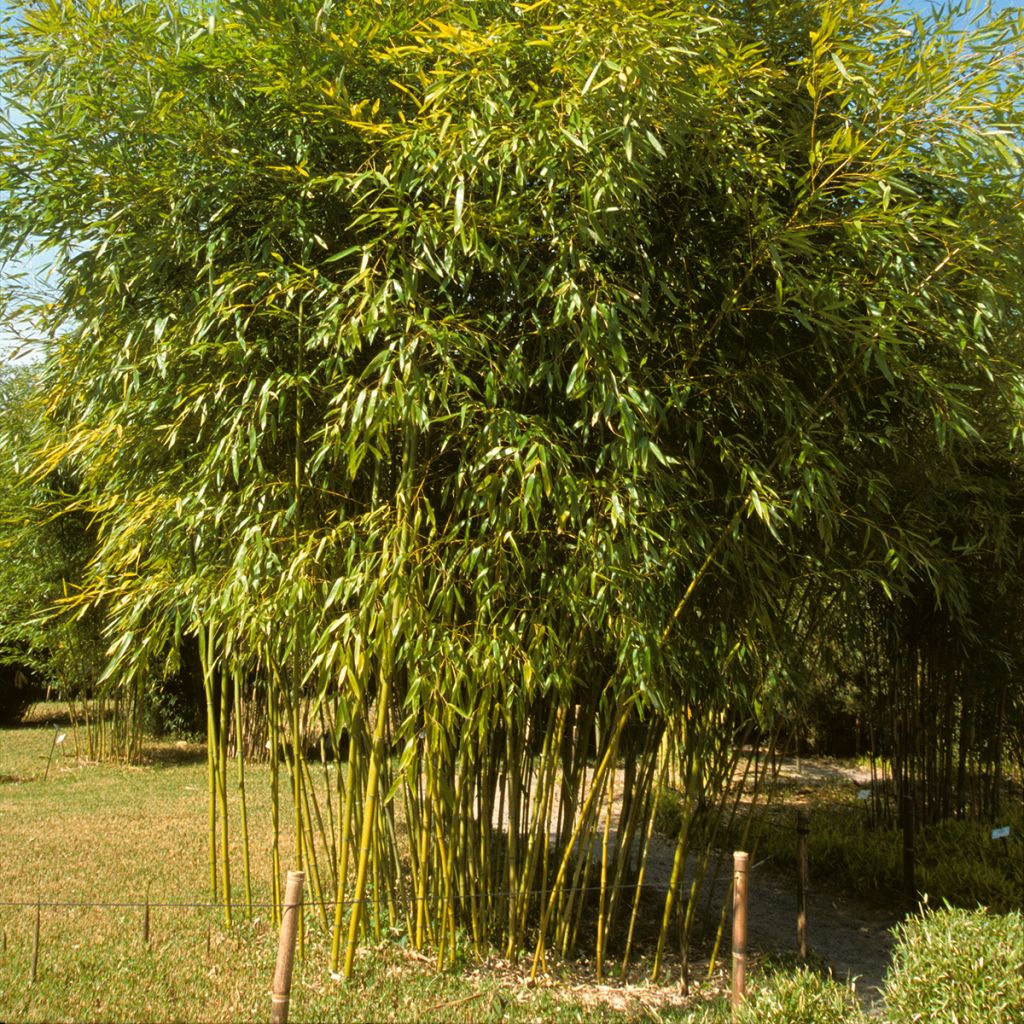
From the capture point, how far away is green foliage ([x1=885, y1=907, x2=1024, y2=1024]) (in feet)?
7.61

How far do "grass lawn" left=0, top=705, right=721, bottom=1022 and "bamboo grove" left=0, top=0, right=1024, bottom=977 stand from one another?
6.5 inches

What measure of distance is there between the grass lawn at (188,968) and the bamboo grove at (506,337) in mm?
166

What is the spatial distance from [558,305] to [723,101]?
2.65 ft

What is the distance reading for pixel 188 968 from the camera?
3.10 metres

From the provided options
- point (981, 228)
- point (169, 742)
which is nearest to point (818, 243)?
point (981, 228)

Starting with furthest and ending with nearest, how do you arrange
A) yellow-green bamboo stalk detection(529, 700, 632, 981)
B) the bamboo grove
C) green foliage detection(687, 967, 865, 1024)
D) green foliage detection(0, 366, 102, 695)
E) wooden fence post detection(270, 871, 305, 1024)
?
green foliage detection(0, 366, 102, 695) < yellow-green bamboo stalk detection(529, 700, 632, 981) < the bamboo grove < green foliage detection(687, 967, 865, 1024) < wooden fence post detection(270, 871, 305, 1024)

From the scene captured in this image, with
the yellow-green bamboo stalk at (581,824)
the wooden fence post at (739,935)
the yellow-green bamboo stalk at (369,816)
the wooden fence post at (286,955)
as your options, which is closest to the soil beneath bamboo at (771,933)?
the yellow-green bamboo stalk at (581,824)

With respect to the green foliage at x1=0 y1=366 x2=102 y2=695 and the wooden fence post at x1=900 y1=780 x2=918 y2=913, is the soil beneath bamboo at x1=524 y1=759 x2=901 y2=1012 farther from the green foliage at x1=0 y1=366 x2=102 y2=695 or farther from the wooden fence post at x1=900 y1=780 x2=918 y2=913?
the green foliage at x1=0 y1=366 x2=102 y2=695

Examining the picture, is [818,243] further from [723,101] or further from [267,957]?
[267,957]

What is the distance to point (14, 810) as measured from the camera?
20.2 feet

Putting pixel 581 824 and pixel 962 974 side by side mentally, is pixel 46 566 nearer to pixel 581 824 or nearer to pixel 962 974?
pixel 581 824

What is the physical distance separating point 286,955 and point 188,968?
3.38 feet

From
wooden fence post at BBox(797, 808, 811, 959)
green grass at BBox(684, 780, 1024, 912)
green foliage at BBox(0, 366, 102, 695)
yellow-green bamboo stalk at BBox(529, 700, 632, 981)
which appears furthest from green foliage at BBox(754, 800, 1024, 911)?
green foliage at BBox(0, 366, 102, 695)

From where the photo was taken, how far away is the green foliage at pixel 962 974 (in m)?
2.32
